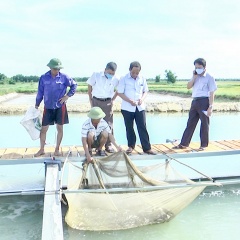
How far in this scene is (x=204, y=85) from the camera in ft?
18.0

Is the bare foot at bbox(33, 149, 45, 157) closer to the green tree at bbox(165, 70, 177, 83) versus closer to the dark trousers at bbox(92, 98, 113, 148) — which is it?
the dark trousers at bbox(92, 98, 113, 148)

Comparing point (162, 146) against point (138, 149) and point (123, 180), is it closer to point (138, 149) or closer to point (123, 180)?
point (138, 149)

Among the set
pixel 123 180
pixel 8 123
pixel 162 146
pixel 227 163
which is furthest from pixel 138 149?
pixel 8 123

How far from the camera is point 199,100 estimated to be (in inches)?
219

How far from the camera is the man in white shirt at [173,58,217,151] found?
5.40 metres

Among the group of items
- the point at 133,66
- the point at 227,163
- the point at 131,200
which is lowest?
the point at 227,163

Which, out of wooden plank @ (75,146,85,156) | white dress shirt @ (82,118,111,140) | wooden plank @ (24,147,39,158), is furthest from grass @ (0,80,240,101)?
white dress shirt @ (82,118,111,140)

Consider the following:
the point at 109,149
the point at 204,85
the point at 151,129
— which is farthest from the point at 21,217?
the point at 151,129

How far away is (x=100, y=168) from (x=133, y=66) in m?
1.38

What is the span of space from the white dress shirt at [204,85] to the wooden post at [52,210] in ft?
7.33

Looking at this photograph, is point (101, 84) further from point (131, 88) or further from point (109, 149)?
point (109, 149)

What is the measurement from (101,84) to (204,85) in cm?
142

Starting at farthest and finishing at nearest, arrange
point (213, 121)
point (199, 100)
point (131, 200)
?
point (213, 121) → point (199, 100) → point (131, 200)

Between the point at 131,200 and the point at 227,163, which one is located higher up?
the point at 131,200
